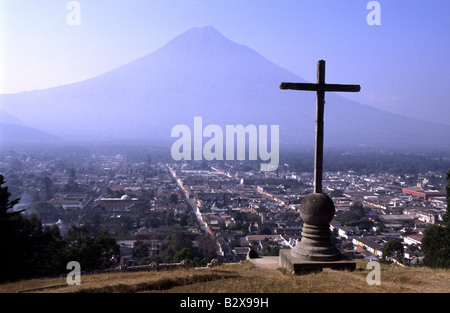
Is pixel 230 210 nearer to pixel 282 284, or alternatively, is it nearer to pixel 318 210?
pixel 318 210

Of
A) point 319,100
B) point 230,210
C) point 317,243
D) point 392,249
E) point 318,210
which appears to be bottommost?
point 230,210

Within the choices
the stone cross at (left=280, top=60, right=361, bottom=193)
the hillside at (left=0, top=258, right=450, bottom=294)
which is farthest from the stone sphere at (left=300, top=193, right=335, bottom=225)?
the hillside at (left=0, top=258, right=450, bottom=294)

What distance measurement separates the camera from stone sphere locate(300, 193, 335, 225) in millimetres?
6695

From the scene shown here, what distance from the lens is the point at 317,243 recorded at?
6727 millimetres

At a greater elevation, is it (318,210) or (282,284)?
(318,210)

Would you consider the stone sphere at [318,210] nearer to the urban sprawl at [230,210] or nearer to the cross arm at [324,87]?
the cross arm at [324,87]

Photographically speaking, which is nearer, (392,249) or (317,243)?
(317,243)

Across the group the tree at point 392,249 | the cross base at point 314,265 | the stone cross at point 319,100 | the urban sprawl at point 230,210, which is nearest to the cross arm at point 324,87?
the stone cross at point 319,100

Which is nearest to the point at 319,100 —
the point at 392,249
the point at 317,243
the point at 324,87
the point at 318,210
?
the point at 324,87

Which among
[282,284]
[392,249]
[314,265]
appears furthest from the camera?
[392,249]

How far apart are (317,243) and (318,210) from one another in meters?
0.57

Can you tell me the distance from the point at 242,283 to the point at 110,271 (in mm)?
3642

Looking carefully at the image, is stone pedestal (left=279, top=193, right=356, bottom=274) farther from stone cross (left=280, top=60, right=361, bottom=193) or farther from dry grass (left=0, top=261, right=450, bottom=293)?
stone cross (left=280, top=60, right=361, bottom=193)
